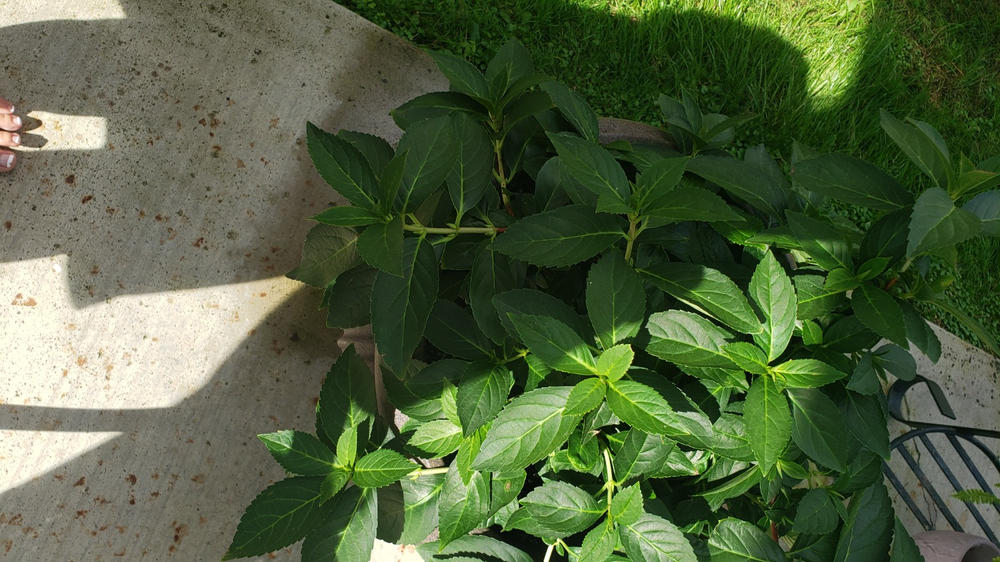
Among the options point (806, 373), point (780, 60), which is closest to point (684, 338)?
point (806, 373)

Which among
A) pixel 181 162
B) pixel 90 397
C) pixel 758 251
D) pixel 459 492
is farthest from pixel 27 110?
pixel 758 251

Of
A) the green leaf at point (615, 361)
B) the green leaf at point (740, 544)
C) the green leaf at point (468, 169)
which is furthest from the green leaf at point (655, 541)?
the green leaf at point (468, 169)

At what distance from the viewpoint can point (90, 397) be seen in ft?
7.13

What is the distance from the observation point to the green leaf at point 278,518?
3.85ft

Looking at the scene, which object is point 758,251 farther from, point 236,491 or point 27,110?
point 27,110

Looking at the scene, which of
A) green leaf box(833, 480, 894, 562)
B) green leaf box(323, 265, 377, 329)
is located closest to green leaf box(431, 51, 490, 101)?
green leaf box(323, 265, 377, 329)

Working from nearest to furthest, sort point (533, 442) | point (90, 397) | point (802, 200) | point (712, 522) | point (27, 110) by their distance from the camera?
point (533, 442) < point (712, 522) < point (802, 200) < point (90, 397) < point (27, 110)

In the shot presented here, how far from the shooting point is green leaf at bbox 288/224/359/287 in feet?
4.42

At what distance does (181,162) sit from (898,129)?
2.09m

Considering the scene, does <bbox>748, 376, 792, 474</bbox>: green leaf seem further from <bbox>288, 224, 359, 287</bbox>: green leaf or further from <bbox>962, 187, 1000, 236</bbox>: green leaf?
<bbox>288, 224, 359, 287</bbox>: green leaf

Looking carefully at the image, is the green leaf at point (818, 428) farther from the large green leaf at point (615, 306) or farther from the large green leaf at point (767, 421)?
the large green leaf at point (615, 306)

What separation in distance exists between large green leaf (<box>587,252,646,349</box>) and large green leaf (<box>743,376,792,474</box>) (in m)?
0.21

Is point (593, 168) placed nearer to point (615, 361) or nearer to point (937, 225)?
point (615, 361)

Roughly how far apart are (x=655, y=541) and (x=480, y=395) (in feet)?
1.14
